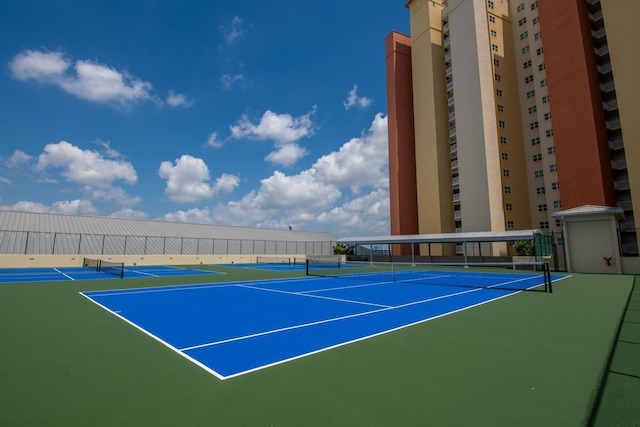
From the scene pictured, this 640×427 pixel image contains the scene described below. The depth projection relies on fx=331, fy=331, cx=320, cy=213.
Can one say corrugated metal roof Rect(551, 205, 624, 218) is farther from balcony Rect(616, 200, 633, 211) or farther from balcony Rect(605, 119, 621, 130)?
balcony Rect(605, 119, 621, 130)

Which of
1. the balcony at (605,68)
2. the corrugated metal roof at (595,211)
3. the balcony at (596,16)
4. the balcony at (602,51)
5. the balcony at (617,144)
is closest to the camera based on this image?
the corrugated metal roof at (595,211)

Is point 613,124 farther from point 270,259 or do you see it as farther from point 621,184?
point 270,259

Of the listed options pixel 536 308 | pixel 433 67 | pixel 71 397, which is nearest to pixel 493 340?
pixel 536 308

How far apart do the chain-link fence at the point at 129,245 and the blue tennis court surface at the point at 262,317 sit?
28.6m

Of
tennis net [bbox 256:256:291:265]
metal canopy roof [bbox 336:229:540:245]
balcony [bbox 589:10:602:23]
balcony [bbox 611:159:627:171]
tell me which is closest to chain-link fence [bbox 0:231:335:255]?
tennis net [bbox 256:256:291:265]

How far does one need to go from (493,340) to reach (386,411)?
402 centimetres

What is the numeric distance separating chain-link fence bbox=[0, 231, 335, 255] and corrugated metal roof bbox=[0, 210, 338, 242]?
4411mm

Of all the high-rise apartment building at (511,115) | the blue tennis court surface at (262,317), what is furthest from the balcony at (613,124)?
the blue tennis court surface at (262,317)

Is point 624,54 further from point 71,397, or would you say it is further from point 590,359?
point 71,397

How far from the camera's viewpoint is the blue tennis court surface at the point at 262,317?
6.11 metres

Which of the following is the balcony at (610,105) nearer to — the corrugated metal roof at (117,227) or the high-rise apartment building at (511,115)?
the high-rise apartment building at (511,115)

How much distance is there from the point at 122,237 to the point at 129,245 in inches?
127

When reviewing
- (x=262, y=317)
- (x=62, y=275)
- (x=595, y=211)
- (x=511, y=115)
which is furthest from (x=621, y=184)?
(x=62, y=275)

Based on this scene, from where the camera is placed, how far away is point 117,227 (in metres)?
51.6
